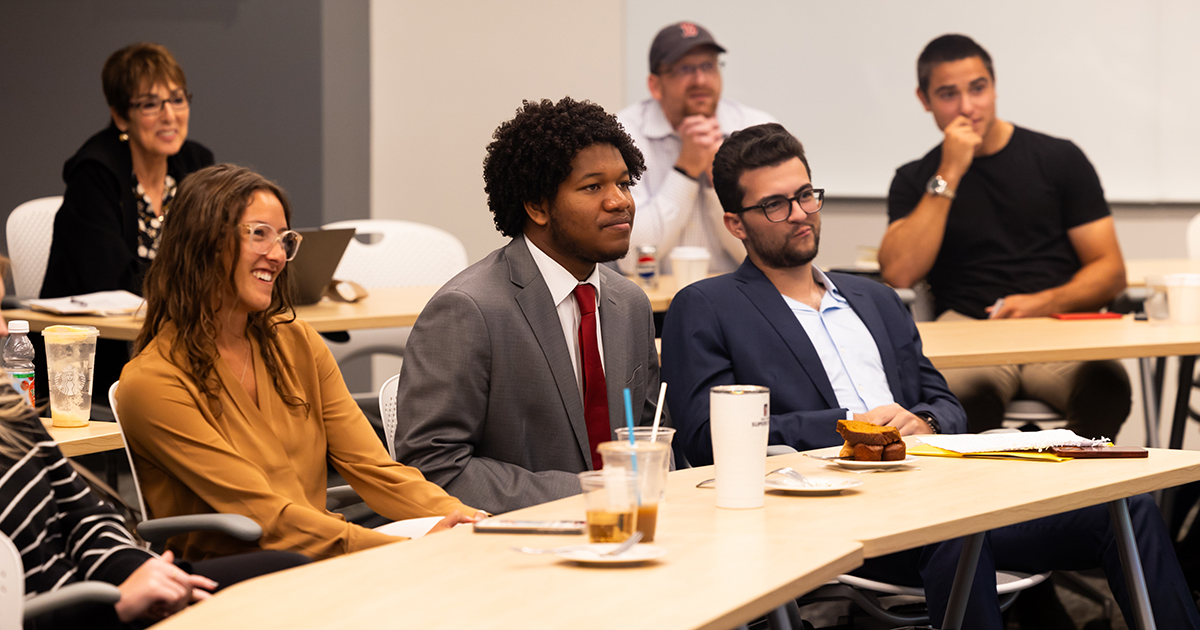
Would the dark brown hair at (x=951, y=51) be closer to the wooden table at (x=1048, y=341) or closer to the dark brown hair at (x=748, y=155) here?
the wooden table at (x=1048, y=341)

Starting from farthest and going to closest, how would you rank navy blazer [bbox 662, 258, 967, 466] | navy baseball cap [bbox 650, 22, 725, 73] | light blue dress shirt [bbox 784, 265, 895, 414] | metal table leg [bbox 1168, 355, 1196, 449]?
navy baseball cap [bbox 650, 22, 725, 73] < metal table leg [bbox 1168, 355, 1196, 449] < light blue dress shirt [bbox 784, 265, 895, 414] < navy blazer [bbox 662, 258, 967, 466]

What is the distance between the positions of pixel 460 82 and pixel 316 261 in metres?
2.66

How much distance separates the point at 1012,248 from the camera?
4102mm

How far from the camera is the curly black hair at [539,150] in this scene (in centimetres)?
228

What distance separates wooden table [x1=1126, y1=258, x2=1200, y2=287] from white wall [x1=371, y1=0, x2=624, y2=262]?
2.47 meters

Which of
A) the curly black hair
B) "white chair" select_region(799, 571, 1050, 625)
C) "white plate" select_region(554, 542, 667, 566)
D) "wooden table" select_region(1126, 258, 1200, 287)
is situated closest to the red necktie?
the curly black hair

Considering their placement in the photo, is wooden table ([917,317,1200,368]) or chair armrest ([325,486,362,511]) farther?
wooden table ([917,317,1200,368])

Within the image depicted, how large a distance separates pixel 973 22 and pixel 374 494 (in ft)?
14.0

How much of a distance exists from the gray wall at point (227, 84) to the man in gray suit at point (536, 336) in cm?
339

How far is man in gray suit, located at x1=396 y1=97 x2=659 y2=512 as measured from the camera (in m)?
2.11

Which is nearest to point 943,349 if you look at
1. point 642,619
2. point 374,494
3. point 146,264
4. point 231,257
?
point 374,494

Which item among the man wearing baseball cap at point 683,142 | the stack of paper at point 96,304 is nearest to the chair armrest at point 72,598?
the stack of paper at point 96,304

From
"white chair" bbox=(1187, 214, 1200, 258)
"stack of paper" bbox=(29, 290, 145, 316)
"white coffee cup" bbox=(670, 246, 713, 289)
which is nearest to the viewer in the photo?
"stack of paper" bbox=(29, 290, 145, 316)

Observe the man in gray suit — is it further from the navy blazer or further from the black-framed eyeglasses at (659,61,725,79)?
the black-framed eyeglasses at (659,61,725,79)
